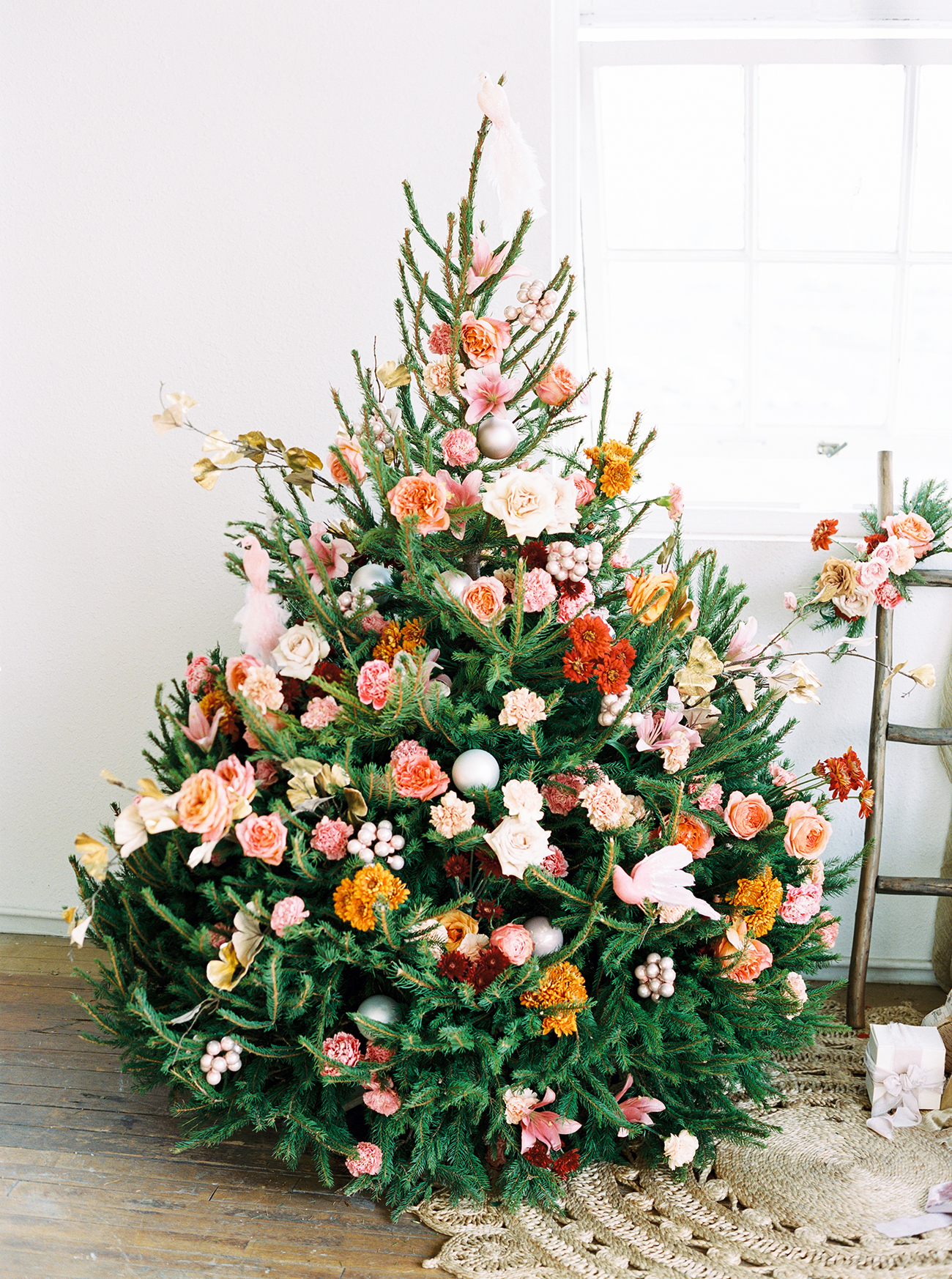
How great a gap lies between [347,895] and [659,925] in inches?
17.7

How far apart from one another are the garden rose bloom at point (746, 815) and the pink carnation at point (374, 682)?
0.55 meters

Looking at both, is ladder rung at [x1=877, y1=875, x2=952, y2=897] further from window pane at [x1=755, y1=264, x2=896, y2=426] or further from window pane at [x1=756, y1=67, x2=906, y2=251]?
window pane at [x1=756, y1=67, x2=906, y2=251]

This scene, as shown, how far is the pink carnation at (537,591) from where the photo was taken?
1241 millimetres

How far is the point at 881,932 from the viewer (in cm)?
202

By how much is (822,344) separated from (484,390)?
122 cm

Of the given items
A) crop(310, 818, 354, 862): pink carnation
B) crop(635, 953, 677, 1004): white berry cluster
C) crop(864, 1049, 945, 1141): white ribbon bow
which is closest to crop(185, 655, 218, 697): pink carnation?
crop(310, 818, 354, 862): pink carnation

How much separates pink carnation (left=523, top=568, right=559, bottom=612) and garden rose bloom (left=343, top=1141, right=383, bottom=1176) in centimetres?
77

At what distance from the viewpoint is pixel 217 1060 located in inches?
49.1

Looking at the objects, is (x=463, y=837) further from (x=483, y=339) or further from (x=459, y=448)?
(x=483, y=339)

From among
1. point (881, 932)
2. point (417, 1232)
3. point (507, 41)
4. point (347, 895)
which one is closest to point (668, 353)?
point (507, 41)

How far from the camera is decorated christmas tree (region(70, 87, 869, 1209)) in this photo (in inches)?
48.1

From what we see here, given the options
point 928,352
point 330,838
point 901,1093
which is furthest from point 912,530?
point 330,838

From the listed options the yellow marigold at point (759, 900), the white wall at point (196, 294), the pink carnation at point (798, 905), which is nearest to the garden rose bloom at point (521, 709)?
the yellow marigold at point (759, 900)

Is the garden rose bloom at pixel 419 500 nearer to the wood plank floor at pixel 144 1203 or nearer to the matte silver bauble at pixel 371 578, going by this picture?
the matte silver bauble at pixel 371 578
